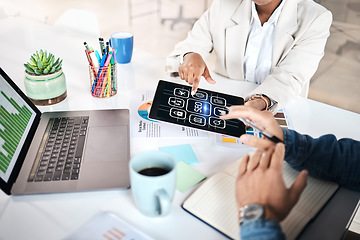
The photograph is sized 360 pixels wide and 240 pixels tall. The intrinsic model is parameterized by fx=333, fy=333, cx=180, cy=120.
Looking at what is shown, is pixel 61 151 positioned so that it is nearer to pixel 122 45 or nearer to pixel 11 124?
pixel 11 124

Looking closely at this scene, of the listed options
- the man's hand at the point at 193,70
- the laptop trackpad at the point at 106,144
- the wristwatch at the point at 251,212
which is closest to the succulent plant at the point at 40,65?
the laptop trackpad at the point at 106,144

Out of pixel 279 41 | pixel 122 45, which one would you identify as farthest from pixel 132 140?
pixel 279 41

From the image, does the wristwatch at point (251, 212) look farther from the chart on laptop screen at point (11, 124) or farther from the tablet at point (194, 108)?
the chart on laptop screen at point (11, 124)

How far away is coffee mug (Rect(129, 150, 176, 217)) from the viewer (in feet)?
2.15

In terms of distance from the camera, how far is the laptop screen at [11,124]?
773 millimetres

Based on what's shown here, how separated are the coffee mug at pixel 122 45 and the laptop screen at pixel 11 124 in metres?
0.52

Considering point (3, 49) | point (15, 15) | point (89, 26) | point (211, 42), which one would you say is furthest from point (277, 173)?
point (15, 15)

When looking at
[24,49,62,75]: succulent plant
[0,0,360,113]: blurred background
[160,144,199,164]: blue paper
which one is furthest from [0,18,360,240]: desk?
[0,0,360,113]: blurred background

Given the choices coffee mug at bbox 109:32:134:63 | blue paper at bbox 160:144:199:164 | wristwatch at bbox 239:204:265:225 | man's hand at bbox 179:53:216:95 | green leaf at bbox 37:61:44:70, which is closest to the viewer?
wristwatch at bbox 239:204:265:225

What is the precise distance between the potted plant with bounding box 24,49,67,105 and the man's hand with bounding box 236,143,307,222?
0.69 meters

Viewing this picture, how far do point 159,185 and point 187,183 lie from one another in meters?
0.16

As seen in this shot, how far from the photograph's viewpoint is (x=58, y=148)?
2.91 ft

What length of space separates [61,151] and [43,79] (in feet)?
1.01

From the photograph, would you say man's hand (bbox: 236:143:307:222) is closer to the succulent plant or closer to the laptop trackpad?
the laptop trackpad
